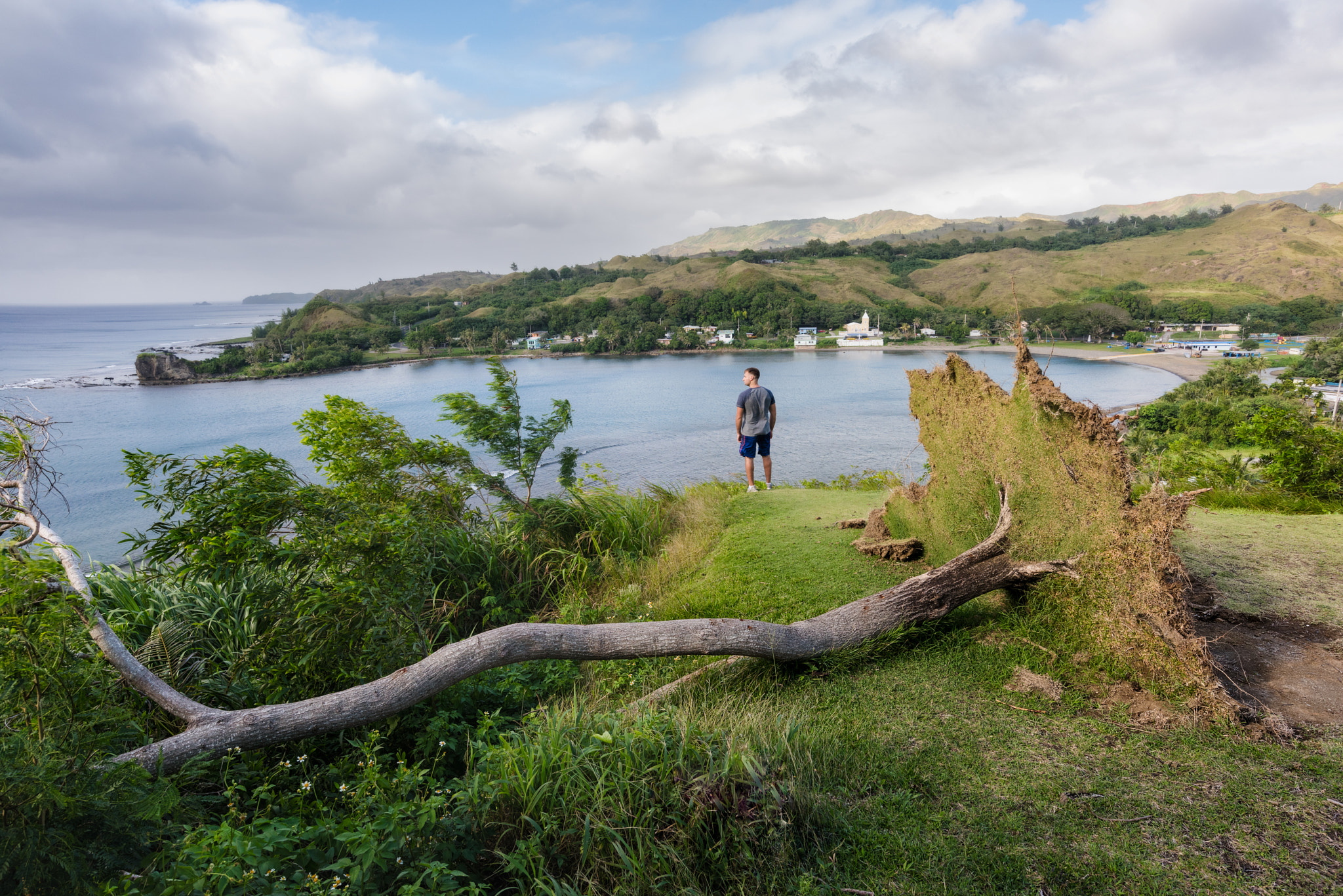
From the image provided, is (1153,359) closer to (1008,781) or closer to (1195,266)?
(1195,266)

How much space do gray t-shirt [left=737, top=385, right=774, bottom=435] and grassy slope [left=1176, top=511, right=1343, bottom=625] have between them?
497cm

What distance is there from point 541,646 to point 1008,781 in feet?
8.10

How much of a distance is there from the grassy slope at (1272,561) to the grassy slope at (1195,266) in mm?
99370

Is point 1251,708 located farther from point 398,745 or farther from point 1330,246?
point 1330,246

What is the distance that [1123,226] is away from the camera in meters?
171

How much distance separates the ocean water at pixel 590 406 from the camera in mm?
28391

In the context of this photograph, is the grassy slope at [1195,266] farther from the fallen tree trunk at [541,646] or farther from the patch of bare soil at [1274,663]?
the fallen tree trunk at [541,646]

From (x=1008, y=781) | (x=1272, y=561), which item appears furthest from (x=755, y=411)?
(x=1008, y=781)

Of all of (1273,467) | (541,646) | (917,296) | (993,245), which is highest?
(993,245)

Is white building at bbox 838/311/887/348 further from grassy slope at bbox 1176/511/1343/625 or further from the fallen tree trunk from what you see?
the fallen tree trunk

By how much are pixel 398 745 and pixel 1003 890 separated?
3302 mm

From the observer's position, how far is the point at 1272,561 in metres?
5.34

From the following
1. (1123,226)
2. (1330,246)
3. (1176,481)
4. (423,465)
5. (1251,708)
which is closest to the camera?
(1251,708)

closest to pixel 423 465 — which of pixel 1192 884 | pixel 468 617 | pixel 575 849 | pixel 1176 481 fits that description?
pixel 468 617
